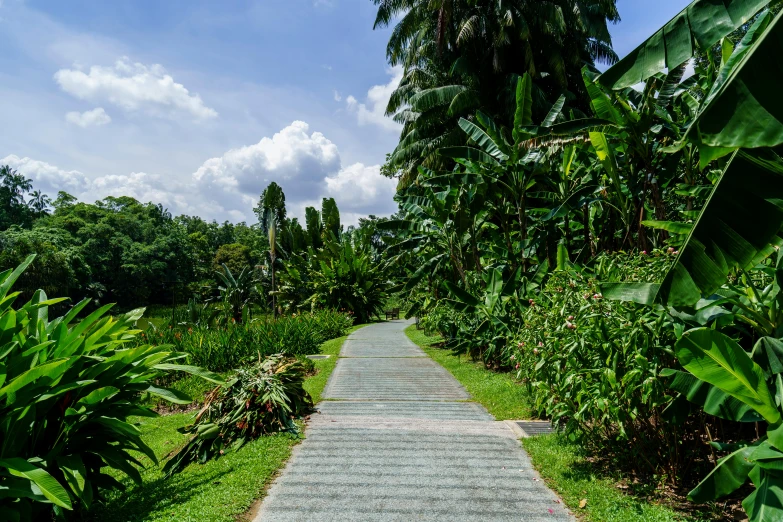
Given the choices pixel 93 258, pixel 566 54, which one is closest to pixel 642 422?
pixel 566 54

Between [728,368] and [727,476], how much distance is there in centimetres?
61

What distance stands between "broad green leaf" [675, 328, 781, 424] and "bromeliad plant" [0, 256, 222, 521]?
3223 mm

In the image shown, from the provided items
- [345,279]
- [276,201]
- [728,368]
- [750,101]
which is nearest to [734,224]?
[750,101]

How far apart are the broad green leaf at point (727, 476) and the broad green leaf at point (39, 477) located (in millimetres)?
3254

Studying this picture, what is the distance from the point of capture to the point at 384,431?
5.34 meters

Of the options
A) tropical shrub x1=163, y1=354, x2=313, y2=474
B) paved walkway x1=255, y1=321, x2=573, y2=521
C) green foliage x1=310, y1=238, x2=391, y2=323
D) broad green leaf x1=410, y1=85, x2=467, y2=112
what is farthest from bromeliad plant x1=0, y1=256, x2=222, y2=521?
green foliage x1=310, y1=238, x2=391, y2=323

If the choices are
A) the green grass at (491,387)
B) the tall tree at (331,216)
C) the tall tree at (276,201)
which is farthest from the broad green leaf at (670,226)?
the tall tree at (276,201)

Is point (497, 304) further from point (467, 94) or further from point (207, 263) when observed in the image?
point (207, 263)

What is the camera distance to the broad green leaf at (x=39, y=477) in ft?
7.95

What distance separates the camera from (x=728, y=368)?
2586 millimetres

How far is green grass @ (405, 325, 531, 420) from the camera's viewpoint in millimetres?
6465

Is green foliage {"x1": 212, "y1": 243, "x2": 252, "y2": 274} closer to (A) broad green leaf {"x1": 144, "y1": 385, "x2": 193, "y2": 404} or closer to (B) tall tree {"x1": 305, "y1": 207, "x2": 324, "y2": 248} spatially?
(B) tall tree {"x1": 305, "y1": 207, "x2": 324, "y2": 248}

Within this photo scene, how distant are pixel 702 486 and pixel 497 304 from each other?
5914 mm

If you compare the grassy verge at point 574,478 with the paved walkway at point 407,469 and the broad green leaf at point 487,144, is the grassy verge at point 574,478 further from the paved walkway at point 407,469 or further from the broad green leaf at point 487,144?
the broad green leaf at point 487,144
